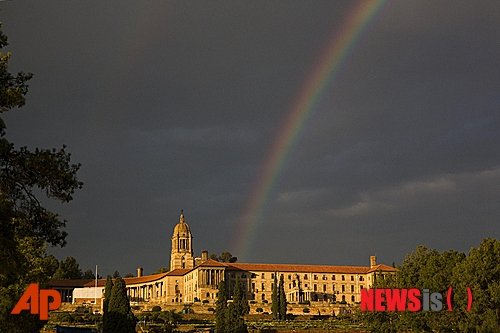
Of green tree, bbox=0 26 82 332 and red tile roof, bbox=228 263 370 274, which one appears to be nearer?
green tree, bbox=0 26 82 332

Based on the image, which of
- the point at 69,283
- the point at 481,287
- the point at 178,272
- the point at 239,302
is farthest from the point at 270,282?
the point at 481,287

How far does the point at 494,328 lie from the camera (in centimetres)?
4597

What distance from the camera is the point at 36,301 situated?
32875mm

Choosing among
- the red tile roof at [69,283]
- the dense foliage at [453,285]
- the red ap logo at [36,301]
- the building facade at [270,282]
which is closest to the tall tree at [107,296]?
the dense foliage at [453,285]

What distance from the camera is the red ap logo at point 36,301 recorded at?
32125mm

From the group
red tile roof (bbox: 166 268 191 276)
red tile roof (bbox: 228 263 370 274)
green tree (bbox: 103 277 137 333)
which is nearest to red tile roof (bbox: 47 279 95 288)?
red tile roof (bbox: 166 268 191 276)

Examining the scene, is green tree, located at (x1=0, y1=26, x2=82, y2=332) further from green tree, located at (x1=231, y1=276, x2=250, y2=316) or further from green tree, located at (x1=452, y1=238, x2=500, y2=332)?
green tree, located at (x1=231, y1=276, x2=250, y2=316)

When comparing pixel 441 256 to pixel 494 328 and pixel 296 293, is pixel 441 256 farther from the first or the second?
pixel 296 293

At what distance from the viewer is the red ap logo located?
3212 cm

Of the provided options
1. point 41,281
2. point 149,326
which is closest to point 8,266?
point 41,281

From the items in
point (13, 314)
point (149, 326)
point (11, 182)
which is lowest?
point (149, 326)

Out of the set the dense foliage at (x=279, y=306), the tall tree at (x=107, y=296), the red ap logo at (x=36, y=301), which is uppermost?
the red ap logo at (x=36, y=301)

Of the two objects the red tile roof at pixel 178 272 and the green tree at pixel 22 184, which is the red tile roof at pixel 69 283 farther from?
the green tree at pixel 22 184

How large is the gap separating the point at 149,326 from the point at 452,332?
41771 millimetres
